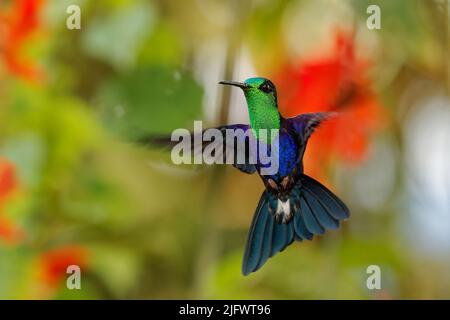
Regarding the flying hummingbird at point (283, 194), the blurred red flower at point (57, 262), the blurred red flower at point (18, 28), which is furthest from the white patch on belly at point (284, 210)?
the blurred red flower at point (57, 262)

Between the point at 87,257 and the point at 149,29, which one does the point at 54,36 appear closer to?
the point at 149,29

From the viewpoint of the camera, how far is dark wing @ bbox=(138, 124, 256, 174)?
21 cm

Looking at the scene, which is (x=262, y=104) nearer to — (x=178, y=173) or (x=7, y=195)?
(x=178, y=173)

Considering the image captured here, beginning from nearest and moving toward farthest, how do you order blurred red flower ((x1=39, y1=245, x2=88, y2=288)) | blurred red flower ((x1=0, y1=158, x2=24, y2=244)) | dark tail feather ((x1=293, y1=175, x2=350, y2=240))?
1. dark tail feather ((x1=293, y1=175, x2=350, y2=240))
2. blurred red flower ((x1=0, y1=158, x2=24, y2=244))
3. blurred red flower ((x1=39, y1=245, x2=88, y2=288))

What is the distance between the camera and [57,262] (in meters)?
0.78

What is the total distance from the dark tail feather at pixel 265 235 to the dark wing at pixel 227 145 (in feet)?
0.04

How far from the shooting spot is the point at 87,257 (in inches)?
31.9

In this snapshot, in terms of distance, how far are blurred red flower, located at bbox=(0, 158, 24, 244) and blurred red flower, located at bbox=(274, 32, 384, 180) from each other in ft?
Result: 0.59

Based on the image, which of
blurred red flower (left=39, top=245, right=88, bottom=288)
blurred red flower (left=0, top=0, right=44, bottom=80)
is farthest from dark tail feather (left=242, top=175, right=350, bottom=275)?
blurred red flower (left=39, top=245, right=88, bottom=288)

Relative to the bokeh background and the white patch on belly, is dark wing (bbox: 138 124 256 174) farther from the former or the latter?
the bokeh background

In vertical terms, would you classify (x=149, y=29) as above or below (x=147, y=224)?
above

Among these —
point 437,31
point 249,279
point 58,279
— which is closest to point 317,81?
point 437,31
